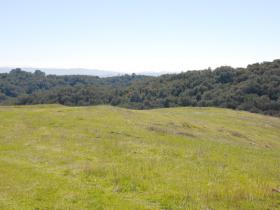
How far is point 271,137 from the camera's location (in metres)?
50.0

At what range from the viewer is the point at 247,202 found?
46.0 feet

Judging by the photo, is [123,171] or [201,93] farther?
[201,93]

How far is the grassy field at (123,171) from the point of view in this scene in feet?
45.9

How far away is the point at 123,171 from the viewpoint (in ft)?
59.2

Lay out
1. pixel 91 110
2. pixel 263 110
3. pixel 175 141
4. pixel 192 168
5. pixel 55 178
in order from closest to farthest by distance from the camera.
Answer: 1. pixel 55 178
2. pixel 192 168
3. pixel 175 141
4. pixel 91 110
5. pixel 263 110

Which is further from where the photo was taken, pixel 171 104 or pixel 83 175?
pixel 171 104

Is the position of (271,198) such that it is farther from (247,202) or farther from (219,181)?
(219,181)

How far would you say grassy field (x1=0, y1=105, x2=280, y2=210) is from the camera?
14.0 metres

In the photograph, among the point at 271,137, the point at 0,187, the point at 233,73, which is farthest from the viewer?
the point at 233,73

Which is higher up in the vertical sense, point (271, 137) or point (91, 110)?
point (91, 110)

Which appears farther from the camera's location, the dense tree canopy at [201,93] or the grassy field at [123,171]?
the dense tree canopy at [201,93]

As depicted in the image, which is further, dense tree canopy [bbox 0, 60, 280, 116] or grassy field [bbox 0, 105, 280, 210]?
dense tree canopy [bbox 0, 60, 280, 116]

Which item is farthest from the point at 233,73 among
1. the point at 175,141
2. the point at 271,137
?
the point at 175,141

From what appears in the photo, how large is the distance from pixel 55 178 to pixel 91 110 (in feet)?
93.8
